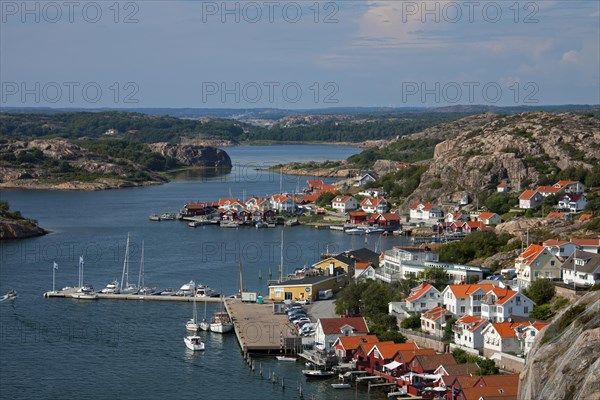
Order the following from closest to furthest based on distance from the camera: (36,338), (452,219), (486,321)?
(486,321)
(36,338)
(452,219)

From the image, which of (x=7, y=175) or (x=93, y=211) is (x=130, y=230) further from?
(x=7, y=175)

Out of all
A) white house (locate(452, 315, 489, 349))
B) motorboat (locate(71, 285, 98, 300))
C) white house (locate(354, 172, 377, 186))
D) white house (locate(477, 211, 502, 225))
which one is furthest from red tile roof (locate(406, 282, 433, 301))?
white house (locate(354, 172, 377, 186))

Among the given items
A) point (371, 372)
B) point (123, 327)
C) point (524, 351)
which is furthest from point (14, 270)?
point (524, 351)

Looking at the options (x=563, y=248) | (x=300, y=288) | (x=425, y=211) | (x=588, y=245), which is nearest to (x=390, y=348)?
(x=300, y=288)

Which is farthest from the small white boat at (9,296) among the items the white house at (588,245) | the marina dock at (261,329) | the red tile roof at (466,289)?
the white house at (588,245)

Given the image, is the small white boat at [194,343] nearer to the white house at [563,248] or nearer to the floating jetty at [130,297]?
the floating jetty at [130,297]

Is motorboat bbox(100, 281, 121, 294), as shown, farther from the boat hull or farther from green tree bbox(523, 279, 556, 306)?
green tree bbox(523, 279, 556, 306)
